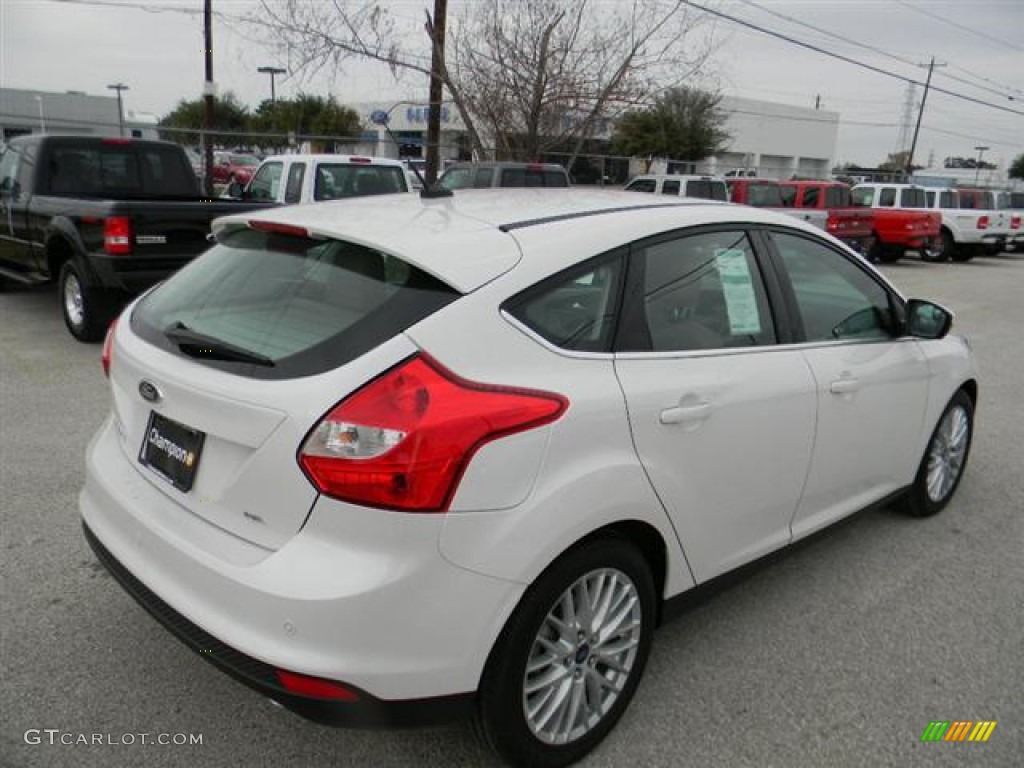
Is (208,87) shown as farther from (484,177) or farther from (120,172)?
(120,172)

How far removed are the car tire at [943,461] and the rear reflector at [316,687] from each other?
3257 millimetres

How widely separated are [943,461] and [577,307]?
9.71ft

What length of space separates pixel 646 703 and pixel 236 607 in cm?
141

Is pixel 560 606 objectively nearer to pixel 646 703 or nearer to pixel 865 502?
pixel 646 703

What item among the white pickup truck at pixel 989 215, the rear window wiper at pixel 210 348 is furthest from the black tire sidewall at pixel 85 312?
the white pickup truck at pixel 989 215

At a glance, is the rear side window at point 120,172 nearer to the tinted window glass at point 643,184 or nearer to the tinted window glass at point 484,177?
the tinted window glass at point 484,177

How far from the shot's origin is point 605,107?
17438 mm

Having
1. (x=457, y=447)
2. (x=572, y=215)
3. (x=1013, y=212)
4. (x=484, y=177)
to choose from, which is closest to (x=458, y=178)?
(x=484, y=177)

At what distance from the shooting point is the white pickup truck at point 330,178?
10875 millimetres

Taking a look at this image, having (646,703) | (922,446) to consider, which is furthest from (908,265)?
(646,703)

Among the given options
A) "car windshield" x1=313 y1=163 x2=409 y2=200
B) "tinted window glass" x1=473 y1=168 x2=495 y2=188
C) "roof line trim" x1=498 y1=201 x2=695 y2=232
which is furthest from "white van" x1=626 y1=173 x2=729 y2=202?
"roof line trim" x1=498 y1=201 x2=695 y2=232

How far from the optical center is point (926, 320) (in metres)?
3.83

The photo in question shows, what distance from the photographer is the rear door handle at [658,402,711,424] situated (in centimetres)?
250

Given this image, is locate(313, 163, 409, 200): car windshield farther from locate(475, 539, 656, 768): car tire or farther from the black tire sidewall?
locate(475, 539, 656, 768): car tire
